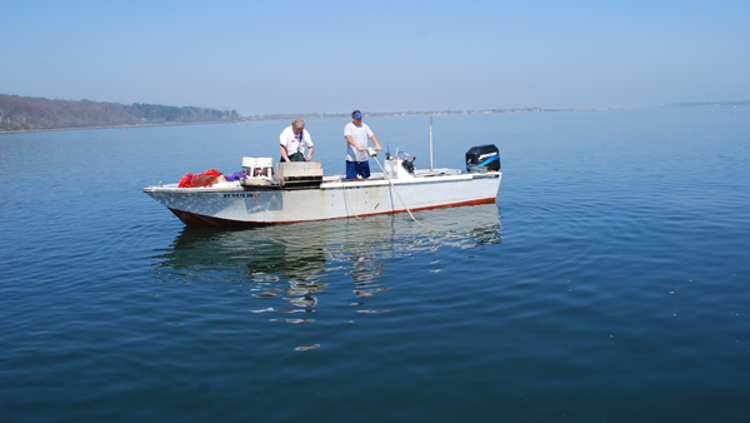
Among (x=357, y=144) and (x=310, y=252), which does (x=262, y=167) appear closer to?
(x=357, y=144)

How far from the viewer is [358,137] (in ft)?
40.5

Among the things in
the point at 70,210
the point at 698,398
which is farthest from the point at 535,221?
the point at 70,210

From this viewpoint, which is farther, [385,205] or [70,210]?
[70,210]

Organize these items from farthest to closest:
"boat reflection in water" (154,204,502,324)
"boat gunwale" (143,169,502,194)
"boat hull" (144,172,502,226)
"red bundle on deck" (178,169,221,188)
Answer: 1. "red bundle on deck" (178,169,221,188)
2. "boat hull" (144,172,502,226)
3. "boat gunwale" (143,169,502,194)
4. "boat reflection in water" (154,204,502,324)

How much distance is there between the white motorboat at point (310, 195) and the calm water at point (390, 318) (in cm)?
40

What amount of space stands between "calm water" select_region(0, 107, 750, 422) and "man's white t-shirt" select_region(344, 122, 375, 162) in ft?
5.60

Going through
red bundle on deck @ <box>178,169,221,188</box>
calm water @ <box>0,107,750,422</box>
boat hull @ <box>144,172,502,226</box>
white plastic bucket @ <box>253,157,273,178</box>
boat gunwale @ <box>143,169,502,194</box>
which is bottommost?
calm water @ <box>0,107,750,422</box>

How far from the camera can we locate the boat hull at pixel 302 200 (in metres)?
12.0

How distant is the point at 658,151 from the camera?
30.2 meters

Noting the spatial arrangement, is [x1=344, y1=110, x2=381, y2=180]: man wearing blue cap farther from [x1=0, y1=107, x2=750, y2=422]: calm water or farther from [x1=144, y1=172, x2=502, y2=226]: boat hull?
[x1=0, y1=107, x2=750, y2=422]: calm water

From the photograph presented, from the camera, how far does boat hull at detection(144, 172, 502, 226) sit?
474 inches

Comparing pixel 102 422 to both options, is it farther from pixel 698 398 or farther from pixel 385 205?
pixel 385 205

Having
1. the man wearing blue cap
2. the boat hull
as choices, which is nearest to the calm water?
the boat hull

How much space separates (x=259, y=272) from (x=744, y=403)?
724 cm
